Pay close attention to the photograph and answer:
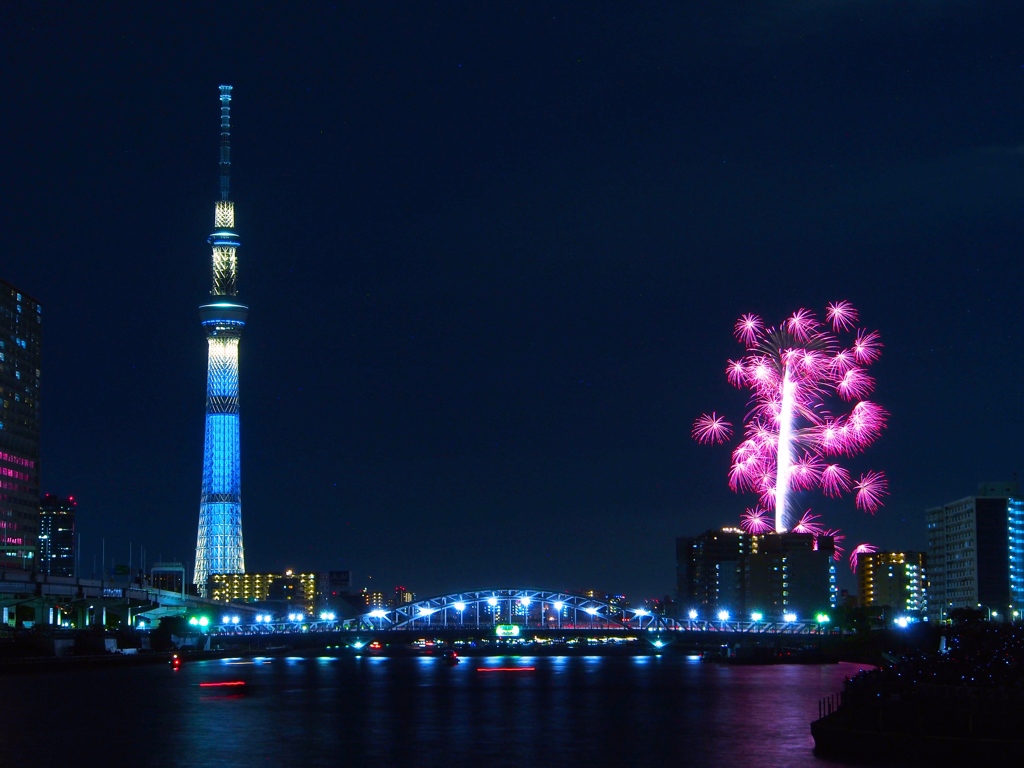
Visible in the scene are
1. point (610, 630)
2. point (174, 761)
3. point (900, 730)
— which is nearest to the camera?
point (900, 730)

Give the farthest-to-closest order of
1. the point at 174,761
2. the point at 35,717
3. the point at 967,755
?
the point at 35,717
the point at 174,761
the point at 967,755

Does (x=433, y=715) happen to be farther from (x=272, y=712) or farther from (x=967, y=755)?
(x=967, y=755)

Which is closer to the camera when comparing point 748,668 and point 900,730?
point 900,730

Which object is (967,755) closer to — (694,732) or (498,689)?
(694,732)

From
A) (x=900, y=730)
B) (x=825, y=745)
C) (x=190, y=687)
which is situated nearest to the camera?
(x=900, y=730)

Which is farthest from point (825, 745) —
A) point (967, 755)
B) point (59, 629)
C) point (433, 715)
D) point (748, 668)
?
point (59, 629)

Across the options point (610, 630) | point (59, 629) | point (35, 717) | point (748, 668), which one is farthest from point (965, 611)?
point (35, 717)
